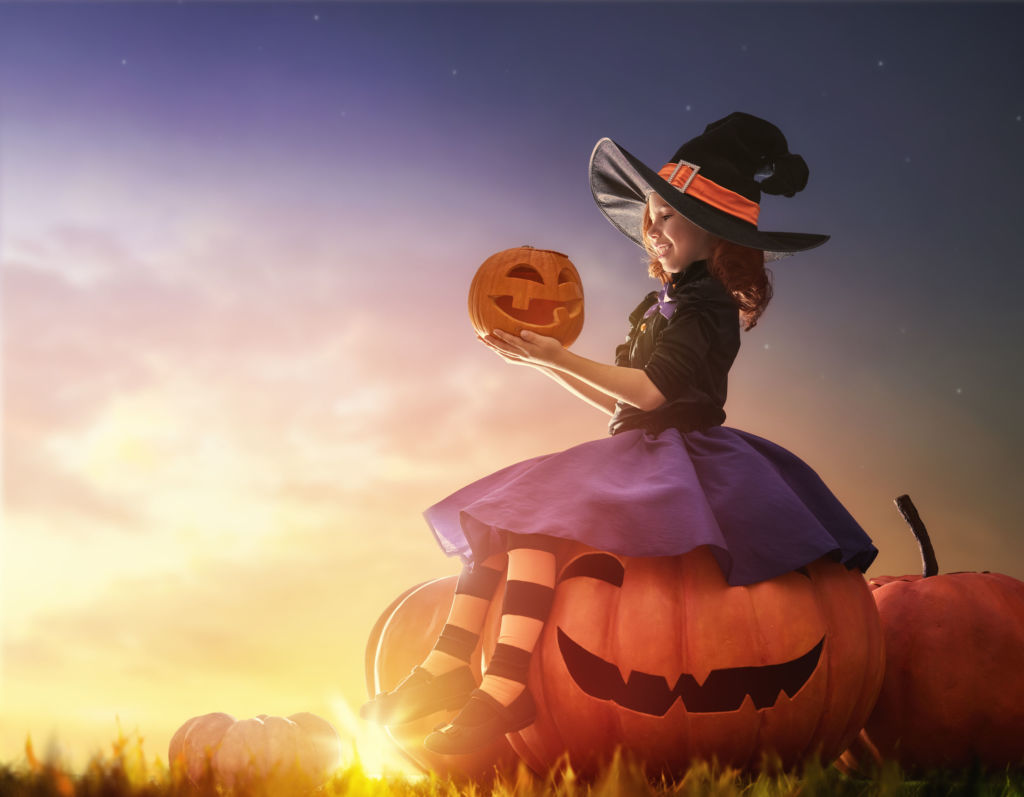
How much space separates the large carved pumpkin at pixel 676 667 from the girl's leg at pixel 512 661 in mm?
54

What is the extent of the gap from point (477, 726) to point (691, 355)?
5.60 feet

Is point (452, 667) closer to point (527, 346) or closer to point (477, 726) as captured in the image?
point (477, 726)

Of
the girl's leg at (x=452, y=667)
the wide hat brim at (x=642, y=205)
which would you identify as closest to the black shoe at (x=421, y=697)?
the girl's leg at (x=452, y=667)

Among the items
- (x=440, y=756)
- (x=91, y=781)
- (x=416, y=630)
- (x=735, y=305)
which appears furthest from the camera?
(x=416, y=630)

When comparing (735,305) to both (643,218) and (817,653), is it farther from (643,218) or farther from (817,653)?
(817,653)

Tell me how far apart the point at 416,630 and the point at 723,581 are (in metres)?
1.64

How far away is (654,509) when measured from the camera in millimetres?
3527

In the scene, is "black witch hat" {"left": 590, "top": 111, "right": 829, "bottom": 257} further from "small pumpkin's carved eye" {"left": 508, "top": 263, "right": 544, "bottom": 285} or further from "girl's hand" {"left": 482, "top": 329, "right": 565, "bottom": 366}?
"girl's hand" {"left": 482, "top": 329, "right": 565, "bottom": 366}

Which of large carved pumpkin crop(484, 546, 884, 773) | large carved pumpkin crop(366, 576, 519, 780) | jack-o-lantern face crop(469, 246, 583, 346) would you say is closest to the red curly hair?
jack-o-lantern face crop(469, 246, 583, 346)

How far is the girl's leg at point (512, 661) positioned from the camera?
3414 mm

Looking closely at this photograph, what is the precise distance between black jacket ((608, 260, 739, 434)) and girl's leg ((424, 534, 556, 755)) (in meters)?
0.82

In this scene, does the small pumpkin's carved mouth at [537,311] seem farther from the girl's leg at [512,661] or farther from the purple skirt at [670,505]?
the girl's leg at [512,661]

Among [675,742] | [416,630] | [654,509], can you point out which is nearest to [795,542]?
[654,509]

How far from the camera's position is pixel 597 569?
140 inches
